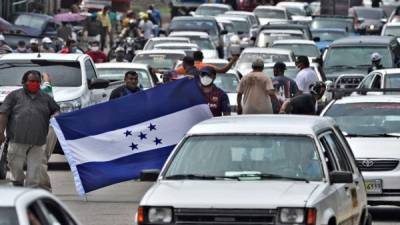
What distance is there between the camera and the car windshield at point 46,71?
22812 millimetres

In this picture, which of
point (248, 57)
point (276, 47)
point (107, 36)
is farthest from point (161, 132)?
point (107, 36)

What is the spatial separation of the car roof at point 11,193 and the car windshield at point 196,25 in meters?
40.5

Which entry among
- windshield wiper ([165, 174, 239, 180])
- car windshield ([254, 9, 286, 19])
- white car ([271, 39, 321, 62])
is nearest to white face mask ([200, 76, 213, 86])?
windshield wiper ([165, 174, 239, 180])

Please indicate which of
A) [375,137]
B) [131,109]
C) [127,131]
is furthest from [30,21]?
[375,137]

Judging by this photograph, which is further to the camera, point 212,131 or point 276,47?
point 276,47

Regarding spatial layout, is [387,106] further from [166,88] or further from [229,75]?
[229,75]

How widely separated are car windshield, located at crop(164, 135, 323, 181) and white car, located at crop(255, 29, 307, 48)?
31.6 meters

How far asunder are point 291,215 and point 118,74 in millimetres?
17602

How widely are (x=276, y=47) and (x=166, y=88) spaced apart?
20580 millimetres

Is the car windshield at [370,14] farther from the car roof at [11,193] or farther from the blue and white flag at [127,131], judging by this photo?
the car roof at [11,193]

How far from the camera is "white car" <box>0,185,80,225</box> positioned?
7.97 meters

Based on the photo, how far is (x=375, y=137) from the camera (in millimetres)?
17172

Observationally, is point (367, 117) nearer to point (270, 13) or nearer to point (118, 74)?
point (118, 74)

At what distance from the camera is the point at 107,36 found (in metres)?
57.5
